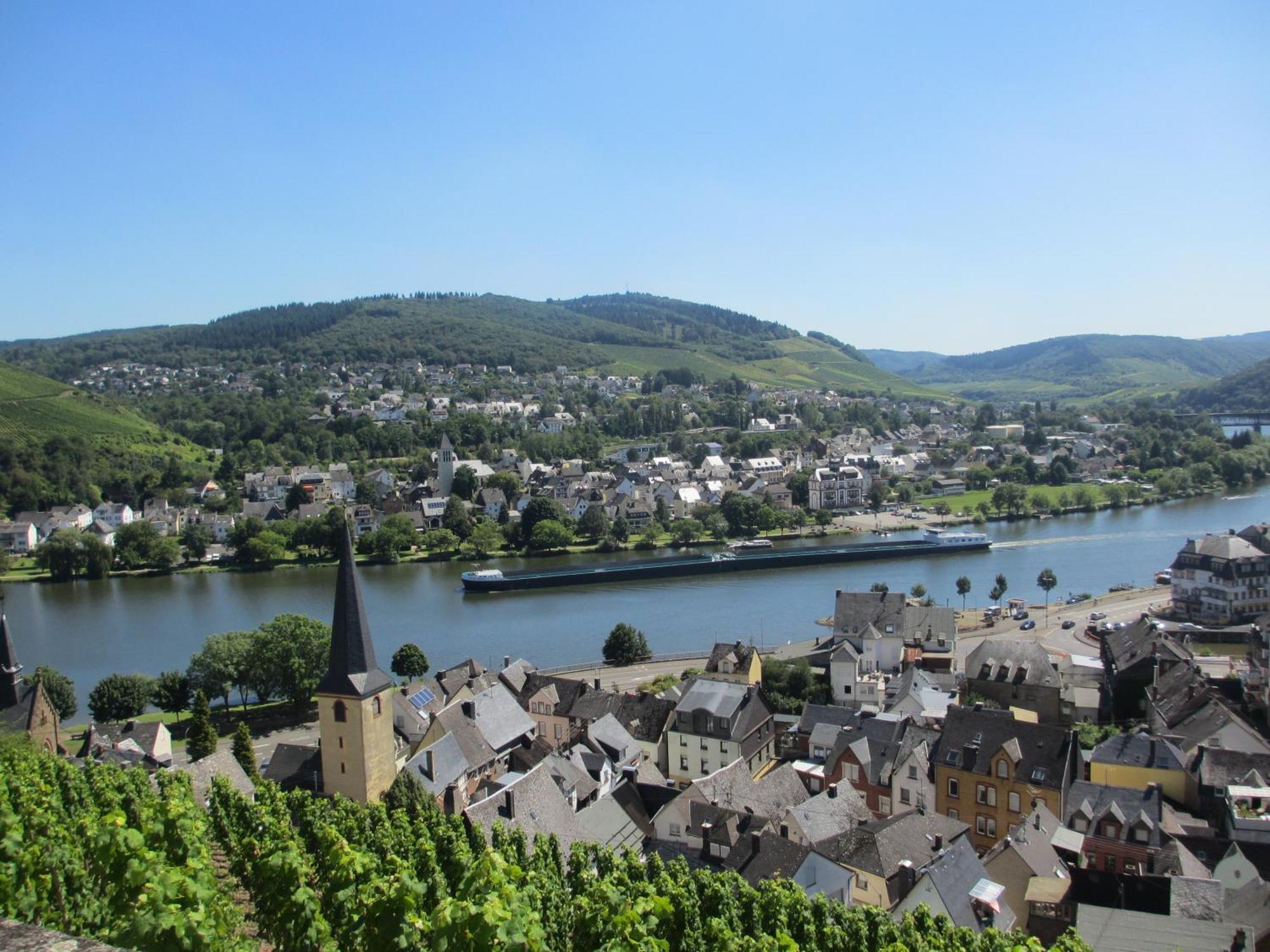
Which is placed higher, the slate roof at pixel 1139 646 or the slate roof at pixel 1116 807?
the slate roof at pixel 1116 807

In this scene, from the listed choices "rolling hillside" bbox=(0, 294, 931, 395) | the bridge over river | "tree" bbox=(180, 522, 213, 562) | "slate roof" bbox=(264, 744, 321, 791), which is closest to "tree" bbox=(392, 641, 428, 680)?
"slate roof" bbox=(264, 744, 321, 791)

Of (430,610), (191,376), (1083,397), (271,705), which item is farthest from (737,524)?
(1083,397)

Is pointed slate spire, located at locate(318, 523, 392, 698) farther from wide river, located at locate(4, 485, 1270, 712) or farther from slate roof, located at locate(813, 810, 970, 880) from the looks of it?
wide river, located at locate(4, 485, 1270, 712)

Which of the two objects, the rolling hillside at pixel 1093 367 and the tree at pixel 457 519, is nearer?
the tree at pixel 457 519

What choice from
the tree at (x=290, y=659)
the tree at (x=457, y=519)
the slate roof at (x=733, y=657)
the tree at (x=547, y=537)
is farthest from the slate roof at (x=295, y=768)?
the tree at (x=457, y=519)

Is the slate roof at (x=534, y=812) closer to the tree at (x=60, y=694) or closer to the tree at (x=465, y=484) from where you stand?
the tree at (x=60, y=694)

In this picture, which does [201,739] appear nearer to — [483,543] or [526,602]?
[526,602]

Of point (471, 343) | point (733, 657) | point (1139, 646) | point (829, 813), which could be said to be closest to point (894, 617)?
point (733, 657)
